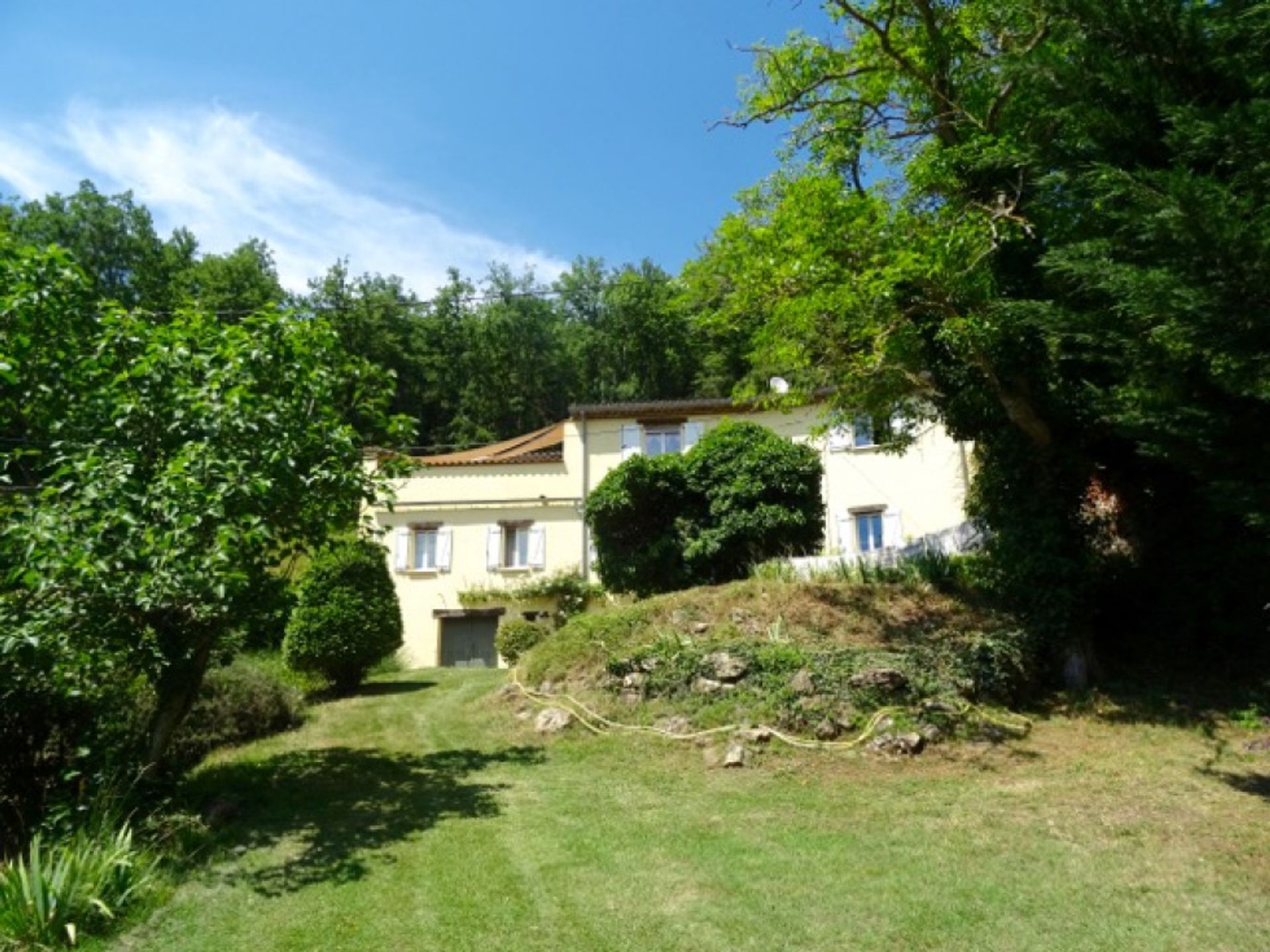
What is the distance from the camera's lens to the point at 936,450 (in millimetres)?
24266

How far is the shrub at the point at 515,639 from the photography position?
64.1 feet

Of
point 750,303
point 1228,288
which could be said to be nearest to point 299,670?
point 750,303

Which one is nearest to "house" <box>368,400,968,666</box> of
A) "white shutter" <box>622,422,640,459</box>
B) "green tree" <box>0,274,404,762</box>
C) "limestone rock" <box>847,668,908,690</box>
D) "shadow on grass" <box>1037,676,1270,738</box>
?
"white shutter" <box>622,422,640,459</box>

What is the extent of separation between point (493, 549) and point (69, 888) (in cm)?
1970

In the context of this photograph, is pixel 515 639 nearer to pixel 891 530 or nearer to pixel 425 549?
Answer: pixel 425 549

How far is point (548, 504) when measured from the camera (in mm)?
25672

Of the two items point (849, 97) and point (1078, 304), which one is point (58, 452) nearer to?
point (1078, 304)

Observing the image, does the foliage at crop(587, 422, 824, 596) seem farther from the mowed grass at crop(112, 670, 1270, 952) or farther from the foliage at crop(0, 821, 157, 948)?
the foliage at crop(0, 821, 157, 948)

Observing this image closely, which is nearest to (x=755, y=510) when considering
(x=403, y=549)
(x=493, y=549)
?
(x=493, y=549)

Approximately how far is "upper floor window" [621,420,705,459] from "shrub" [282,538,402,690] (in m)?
11.4

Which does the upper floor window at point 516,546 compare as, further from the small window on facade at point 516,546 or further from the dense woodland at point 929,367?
the dense woodland at point 929,367

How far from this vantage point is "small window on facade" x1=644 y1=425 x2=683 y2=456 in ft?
85.3

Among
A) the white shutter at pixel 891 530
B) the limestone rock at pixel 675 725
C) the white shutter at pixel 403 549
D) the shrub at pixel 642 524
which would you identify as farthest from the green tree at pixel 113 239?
the limestone rock at pixel 675 725

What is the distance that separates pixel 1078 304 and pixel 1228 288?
4594mm
